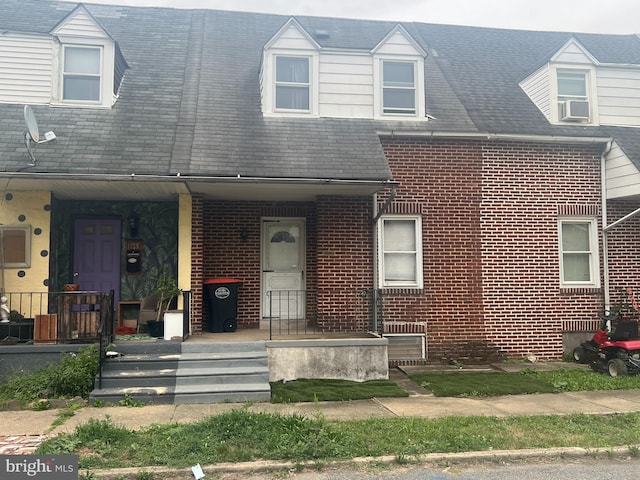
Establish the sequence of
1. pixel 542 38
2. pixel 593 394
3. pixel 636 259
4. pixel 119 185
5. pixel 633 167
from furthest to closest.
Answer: pixel 542 38 → pixel 636 259 → pixel 633 167 → pixel 119 185 → pixel 593 394

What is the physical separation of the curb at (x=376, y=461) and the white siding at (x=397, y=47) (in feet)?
26.9

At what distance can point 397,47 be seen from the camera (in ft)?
34.0

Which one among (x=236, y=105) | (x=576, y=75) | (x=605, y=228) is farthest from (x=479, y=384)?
Result: (x=576, y=75)

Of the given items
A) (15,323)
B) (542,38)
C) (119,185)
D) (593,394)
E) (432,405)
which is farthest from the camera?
(542,38)

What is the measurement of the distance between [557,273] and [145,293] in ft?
27.0

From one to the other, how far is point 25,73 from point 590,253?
38.9 ft

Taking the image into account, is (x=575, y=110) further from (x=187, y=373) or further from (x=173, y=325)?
(x=187, y=373)

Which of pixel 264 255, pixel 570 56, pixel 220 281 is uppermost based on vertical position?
pixel 570 56

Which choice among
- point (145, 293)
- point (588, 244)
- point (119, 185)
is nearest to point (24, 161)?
point (119, 185)

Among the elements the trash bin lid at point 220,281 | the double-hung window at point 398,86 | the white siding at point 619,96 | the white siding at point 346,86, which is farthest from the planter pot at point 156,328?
the white siding at point 619,96

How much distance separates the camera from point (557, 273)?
9.82 meters

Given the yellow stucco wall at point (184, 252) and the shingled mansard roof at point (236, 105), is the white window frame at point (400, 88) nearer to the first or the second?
the shingled mansard roof at point (236, 105)

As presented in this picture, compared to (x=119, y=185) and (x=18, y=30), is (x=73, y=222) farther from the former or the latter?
(x=18, y=30)

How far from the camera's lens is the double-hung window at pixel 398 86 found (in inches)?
408
